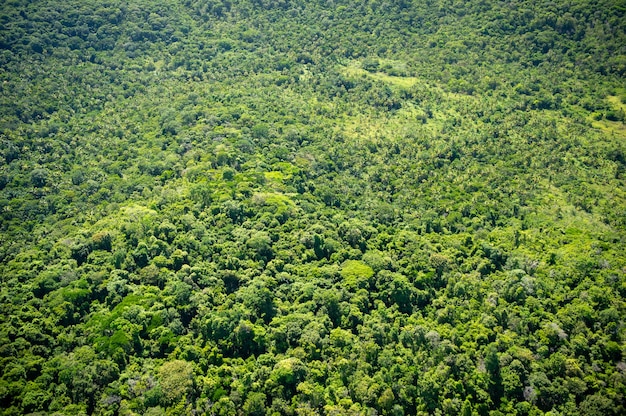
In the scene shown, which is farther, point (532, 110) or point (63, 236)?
point (532, 110)

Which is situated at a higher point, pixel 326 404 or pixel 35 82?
pixel 35 82

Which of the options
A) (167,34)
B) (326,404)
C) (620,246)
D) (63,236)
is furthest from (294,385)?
(167,34)

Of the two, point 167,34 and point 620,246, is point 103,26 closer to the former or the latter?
point 167,34

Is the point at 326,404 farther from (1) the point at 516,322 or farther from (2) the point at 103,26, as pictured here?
(2) the point at 103,26

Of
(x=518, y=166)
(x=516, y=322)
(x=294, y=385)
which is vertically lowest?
(x=294, y=385)

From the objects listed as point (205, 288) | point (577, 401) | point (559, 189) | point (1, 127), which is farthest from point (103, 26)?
point (577, 401)

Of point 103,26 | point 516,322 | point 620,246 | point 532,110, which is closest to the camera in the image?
point 516,322

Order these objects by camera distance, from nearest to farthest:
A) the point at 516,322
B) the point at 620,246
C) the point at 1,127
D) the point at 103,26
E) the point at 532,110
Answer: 1. the point at 516,322
2. the point at 620,246
3. the point at 1,127
4. the point at 532,110
5. the point at 103,26
